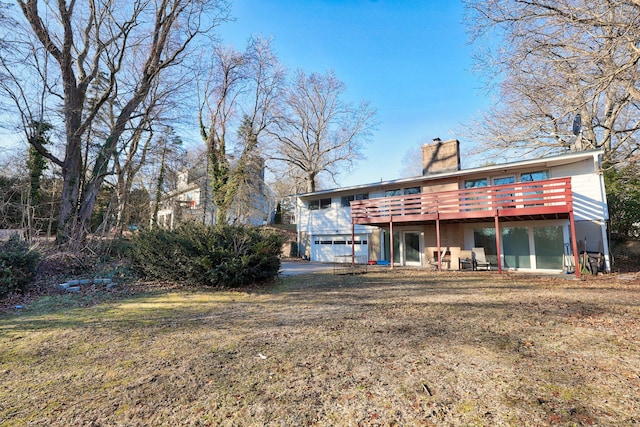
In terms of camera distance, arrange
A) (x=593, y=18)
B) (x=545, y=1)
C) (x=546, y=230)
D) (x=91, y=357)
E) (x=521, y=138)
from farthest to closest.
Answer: (x=521, y=138) < (x=546, y=230) < (x=545, y=1) < (x=593, y=18) < (x=91, y=357)

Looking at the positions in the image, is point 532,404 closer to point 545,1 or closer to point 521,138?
point 545,1

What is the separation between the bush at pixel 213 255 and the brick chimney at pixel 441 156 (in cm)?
992

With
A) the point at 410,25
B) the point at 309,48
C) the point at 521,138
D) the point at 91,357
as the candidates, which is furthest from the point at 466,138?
the point at 91,357

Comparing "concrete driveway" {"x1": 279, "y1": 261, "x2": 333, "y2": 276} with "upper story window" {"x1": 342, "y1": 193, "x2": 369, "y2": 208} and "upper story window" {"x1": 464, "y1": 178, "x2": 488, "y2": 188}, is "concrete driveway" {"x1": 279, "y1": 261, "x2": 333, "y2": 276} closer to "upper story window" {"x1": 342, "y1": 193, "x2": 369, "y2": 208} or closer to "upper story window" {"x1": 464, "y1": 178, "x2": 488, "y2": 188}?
"upper story window" {"x1": 342, "y1": 193, "x2": 369, "y2": 208}

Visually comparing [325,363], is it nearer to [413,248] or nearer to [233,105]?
[413,248]

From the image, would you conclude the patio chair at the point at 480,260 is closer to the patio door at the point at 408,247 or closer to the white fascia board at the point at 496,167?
the patio door at the point at 408,247

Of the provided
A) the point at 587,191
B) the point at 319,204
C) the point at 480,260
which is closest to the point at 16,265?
the point at 319,204

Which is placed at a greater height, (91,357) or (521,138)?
(521,138)

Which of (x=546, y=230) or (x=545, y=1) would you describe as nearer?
(x=545, y=1)

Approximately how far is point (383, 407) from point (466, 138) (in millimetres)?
18708

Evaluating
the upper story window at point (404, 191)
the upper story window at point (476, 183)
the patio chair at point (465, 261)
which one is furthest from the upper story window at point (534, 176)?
the upper story window at point (404, 191)

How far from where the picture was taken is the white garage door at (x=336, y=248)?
17.5 meters

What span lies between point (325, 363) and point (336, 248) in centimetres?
1534

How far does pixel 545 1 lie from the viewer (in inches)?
287
